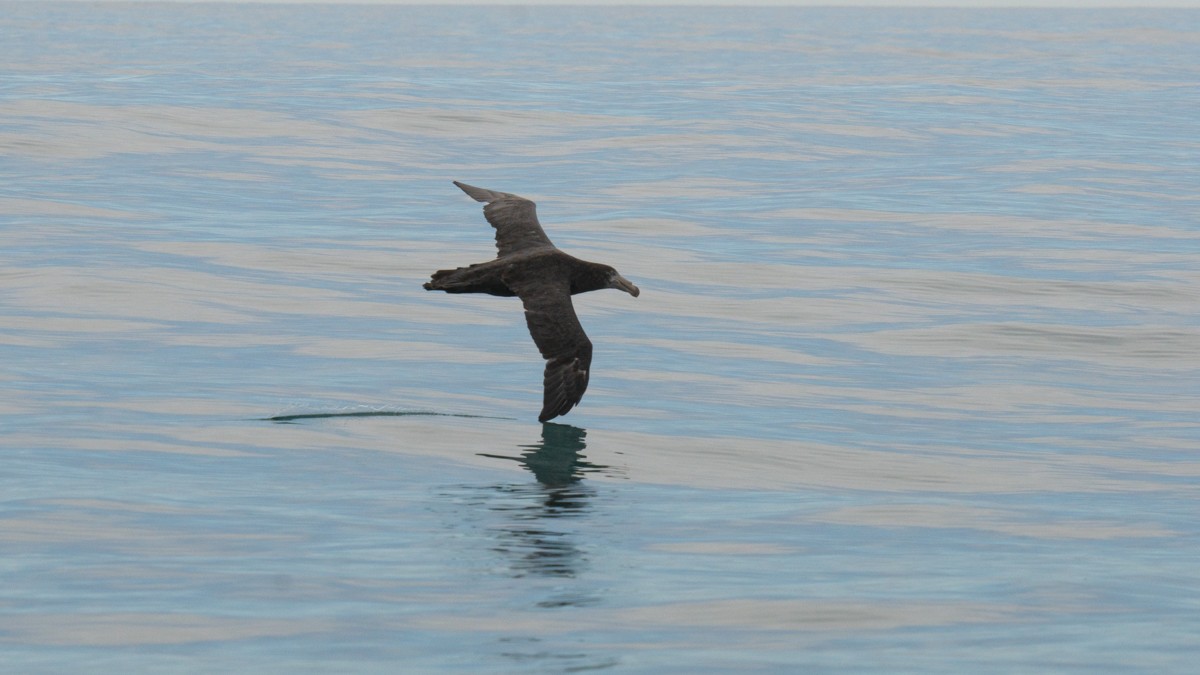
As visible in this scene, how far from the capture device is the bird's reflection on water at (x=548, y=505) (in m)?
11.2

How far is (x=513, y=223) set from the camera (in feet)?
53.9

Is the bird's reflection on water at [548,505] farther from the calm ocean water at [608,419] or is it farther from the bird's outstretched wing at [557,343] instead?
the bird's outstretched wing at [557,343]

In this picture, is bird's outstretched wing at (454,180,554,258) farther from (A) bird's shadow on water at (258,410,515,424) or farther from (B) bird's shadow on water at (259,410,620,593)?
(B) bird's shadow on water at (259,410,620,593)

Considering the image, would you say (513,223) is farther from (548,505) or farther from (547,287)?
(548,505)

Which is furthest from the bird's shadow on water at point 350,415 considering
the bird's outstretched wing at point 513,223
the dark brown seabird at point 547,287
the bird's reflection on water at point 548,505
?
the bird's outstretched wing at point 513,223

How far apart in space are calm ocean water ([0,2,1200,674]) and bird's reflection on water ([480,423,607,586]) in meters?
0.04

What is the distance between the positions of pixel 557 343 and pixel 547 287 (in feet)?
2.86

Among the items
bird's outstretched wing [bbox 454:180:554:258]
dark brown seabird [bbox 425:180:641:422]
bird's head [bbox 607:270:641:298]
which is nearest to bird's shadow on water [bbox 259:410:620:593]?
dark brown seabird [bbox 425:180:641:422]

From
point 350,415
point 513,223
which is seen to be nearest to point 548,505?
point 350,415

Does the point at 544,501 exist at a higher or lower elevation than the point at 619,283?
lower

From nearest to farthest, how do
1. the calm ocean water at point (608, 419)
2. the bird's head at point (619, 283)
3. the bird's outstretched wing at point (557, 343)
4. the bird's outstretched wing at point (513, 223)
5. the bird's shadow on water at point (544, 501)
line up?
the calm ocean water at point (608, 419)
the bird's shadow on water at point (544, 501)
the bird's outstretched wing at point (557, 343)
the bird's head at point (619, 283)
the bird's outstretched wing at point (513, 223)

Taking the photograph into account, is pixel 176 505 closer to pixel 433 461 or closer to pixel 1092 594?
pixel 433 461

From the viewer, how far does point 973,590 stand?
35.4 ft

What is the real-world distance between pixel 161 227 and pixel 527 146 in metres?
15.9
